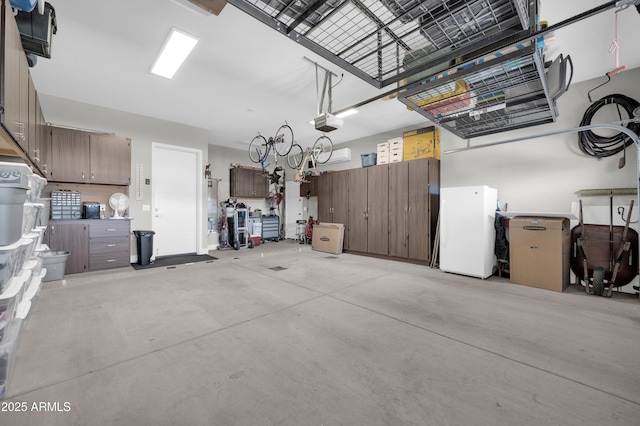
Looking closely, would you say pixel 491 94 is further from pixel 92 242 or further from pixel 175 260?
pixel 92 242

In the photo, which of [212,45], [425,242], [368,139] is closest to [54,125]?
[212,45]

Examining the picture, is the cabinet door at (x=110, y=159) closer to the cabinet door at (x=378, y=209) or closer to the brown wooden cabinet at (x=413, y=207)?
the cabinet door at (x=378, y=209)

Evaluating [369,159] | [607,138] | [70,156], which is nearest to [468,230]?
[607,138]

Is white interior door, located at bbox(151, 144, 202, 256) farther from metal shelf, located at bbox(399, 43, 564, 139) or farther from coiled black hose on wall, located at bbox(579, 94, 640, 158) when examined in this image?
coiled black hose on wall, located at bbox(579, 94, 640, 158)

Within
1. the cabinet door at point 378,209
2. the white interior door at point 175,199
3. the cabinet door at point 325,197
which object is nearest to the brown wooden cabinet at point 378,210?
the cabinet door at point 378,209

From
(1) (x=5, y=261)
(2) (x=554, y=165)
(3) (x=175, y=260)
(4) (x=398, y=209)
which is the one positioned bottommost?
(3) (x=175, y=260)

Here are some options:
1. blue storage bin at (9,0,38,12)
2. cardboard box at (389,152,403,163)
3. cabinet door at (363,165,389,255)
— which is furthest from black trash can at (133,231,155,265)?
cardboard box at (389,152,403,163)

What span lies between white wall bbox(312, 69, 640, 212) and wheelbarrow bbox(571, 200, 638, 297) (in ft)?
1.54

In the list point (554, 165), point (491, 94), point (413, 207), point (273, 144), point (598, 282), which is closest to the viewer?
point (491, 94)

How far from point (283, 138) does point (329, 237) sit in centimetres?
287

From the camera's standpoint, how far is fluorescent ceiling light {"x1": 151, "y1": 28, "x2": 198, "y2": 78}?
119 inches

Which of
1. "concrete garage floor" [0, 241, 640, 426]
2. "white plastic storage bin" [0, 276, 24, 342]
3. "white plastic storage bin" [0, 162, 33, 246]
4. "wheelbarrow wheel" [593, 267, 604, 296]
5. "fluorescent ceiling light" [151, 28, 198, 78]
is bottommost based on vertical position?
"concrete garage floor" [0, 241, 640, 426]

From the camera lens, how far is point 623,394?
147 centimetres

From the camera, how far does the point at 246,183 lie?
27.8 ft
